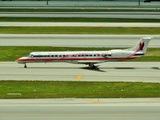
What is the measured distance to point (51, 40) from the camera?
261 ft

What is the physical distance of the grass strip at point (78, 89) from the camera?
119ft

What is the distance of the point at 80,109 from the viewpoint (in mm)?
30094

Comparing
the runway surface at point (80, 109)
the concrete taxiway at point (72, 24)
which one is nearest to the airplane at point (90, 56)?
the runway surface at point (80, 109)

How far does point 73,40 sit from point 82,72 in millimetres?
25570

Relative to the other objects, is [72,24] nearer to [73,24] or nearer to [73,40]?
[73,24]

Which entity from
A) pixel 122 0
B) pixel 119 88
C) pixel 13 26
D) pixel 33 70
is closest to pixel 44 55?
pixel 33 70

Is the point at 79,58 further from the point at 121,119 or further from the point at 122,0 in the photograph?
the point at 122,0

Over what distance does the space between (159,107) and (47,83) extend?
59.0 feet

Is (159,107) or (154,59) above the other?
Answer: (159,107)

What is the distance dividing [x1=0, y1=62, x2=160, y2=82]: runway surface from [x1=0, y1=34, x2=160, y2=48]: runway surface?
15046 millimetres

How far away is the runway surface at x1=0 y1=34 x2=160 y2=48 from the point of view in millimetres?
76000

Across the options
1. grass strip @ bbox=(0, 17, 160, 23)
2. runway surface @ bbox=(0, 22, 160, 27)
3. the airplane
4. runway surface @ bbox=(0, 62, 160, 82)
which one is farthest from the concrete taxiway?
the airplane

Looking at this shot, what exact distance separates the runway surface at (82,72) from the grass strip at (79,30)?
2846 centimetres

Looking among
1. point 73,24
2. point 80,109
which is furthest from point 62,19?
point 80,109
